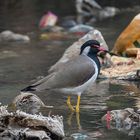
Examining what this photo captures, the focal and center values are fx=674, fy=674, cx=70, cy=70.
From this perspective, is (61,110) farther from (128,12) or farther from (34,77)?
(128,12)

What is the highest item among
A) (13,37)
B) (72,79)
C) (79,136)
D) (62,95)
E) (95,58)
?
(13,37)

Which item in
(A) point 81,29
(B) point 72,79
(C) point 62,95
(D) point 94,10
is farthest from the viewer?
(D) point 94,10

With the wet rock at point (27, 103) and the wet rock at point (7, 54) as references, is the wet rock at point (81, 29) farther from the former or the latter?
the wet rock at point (27, 103)

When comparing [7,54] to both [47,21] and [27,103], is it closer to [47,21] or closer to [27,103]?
[47,21]

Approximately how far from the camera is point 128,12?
2228 centimetres

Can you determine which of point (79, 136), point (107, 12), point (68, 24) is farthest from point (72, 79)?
point (107, 12)

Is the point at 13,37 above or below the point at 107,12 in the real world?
below

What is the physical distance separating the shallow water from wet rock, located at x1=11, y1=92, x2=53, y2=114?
23 centimetres

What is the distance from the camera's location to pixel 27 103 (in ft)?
31.7

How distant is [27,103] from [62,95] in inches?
42.9

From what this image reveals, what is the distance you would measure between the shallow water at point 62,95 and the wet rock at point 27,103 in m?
0.23

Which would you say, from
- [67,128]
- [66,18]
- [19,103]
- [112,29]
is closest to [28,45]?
[112,29]

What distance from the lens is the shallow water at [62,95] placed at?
8422 millimetres

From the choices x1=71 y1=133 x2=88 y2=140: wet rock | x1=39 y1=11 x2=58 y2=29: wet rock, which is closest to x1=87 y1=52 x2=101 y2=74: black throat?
x1=71 y1=133 x2=88 y2=140: wet rock
